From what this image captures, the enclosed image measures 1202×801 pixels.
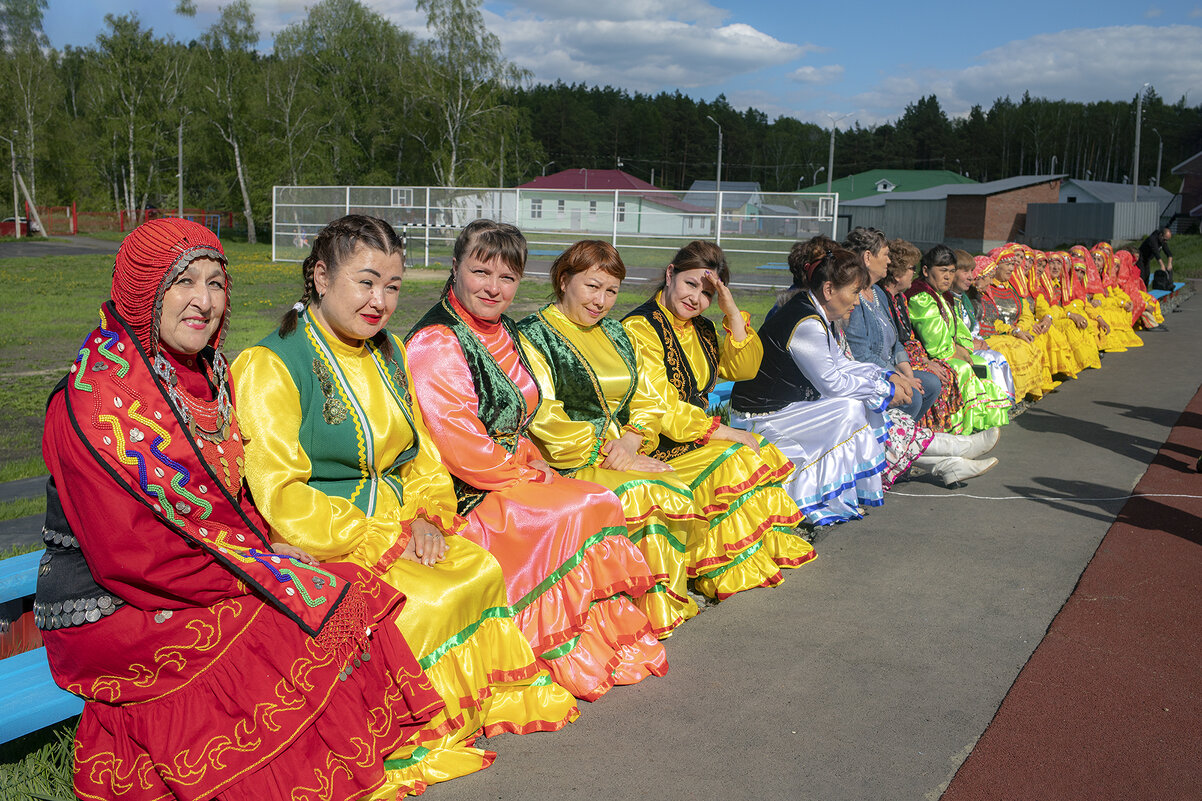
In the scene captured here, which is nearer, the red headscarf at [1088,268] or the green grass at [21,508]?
the green grass at [21,508]

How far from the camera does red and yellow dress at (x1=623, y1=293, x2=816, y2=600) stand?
4.40m

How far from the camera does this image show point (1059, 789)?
2.98 meters

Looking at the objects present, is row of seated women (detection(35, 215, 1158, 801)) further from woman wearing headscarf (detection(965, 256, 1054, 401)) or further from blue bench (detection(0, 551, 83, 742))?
woman wearing headscarf (detection(965, 256, 1054, 401))

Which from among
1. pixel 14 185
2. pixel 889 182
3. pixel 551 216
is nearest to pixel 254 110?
pixel 14 185

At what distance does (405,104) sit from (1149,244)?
108ft

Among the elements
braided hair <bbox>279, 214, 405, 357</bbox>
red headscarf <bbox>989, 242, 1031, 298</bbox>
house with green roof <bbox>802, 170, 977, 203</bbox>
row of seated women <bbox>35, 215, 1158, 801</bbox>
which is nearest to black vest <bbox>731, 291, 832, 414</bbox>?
row of seated women <bbox>35, 215, 1158, 801</bbox>

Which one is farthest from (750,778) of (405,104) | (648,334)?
(405,104)

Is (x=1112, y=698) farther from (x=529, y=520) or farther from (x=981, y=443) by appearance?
(x=981, y=443)

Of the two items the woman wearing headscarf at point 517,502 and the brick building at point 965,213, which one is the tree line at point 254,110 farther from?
the woman wearing headscarf at point 517,502

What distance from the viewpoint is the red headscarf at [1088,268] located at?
39.9 feet

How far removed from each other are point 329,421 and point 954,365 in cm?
586

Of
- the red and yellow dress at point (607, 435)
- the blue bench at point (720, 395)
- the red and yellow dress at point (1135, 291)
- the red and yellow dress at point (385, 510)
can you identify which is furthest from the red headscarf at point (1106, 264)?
the red and yellow dress at point (385, 510)

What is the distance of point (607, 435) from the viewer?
4.31 m

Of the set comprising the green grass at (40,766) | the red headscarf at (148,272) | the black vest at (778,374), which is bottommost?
the green grass at (40,766)
